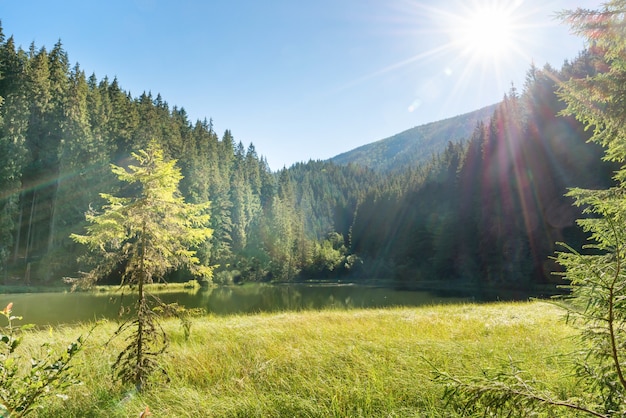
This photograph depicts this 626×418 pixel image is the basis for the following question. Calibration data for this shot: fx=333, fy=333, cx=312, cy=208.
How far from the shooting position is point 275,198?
82000 mm

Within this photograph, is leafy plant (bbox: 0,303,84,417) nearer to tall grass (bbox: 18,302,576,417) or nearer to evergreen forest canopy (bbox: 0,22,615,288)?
tall grass (bbox: 18,302,576,417)

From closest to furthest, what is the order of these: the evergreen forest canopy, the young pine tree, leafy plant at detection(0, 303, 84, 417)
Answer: leafy plant at detection(0, 303, 84, 417) → the young pine tree → the evergreen forest canopy

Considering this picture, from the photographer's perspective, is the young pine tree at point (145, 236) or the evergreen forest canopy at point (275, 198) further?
the evergreen forest canopy at point (275, 198)

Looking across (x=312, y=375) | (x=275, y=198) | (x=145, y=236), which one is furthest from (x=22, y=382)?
(x=275, y=198)

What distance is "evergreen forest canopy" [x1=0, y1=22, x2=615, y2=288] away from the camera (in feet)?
139

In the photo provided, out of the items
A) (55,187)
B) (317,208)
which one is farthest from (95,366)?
(317,208)

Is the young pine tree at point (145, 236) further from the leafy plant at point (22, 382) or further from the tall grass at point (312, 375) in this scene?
the leafy plant at point (22, 382)

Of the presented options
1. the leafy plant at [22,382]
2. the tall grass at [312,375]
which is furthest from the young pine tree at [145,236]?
the leafy plant at [22,382]

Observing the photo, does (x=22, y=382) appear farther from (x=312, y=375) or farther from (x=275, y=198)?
(x=275, y=198)

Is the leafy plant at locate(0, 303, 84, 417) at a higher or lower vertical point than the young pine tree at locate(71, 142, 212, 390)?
lower

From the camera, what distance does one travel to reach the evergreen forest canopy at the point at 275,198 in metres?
42.5

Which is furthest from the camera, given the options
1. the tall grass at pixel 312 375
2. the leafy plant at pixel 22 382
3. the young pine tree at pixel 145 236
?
the young pine tree at pixel 145 236

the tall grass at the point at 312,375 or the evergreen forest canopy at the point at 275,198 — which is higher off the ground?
the evergreen forest canopy at the point at 275,198

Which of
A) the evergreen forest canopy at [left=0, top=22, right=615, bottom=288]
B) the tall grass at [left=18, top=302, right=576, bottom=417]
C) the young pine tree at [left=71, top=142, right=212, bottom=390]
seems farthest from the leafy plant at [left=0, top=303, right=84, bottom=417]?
the evergreen forest canopy at [left=0, top=22, right=615, bottom=288]
